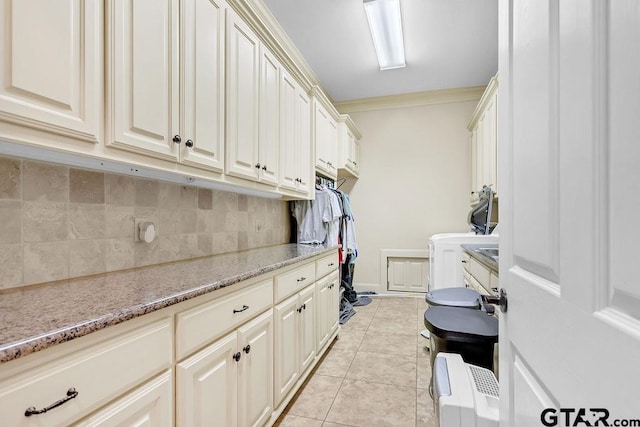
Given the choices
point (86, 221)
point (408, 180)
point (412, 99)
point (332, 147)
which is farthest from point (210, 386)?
point (412, 99)

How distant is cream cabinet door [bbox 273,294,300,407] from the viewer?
1700 mm

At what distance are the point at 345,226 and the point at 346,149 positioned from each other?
40.6 inches

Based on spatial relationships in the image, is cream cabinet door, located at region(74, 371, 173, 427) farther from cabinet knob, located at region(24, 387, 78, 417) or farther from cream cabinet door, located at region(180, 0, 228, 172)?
cream cabinet door, located at region(180, 0, 228, 172)

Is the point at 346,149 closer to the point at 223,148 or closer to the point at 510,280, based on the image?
the point at 223,148

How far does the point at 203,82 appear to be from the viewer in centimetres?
153

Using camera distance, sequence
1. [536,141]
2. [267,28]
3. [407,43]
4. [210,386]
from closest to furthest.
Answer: [536,141] → [210,386] → [267,28] → [407,43]

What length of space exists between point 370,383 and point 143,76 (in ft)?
7.06

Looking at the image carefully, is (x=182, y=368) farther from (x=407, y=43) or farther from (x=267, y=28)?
(x=407, y=43)

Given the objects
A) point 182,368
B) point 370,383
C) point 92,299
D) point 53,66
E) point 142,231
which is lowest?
point 370,383

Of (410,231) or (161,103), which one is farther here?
(410,231)

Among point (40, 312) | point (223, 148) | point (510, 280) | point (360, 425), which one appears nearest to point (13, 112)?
point (40, 312)

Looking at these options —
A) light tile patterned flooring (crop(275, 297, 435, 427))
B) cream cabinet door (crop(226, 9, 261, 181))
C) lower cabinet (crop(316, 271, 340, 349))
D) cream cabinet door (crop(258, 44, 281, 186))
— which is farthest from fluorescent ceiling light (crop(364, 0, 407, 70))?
light tile patterned flooring (crop(275, 297, 435, 427))

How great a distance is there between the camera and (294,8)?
99.8 inches

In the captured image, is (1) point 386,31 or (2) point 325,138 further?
(2) point 325,138
